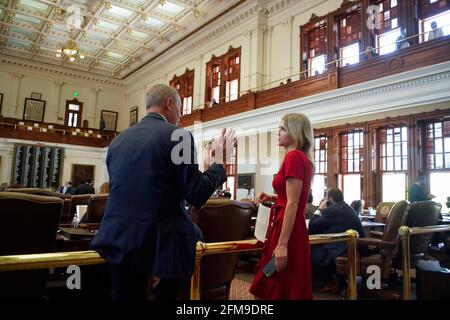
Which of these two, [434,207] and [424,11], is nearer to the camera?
[434,207]

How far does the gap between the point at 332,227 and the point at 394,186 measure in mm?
5658

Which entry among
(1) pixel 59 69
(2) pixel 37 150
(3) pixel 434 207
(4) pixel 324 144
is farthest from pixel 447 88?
(1) pixel 59 69

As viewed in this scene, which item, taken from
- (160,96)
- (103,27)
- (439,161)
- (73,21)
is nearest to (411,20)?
(439,161)

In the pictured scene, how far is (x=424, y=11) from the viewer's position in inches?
321

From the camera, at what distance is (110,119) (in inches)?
808

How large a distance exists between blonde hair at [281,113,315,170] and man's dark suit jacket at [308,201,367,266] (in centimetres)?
221

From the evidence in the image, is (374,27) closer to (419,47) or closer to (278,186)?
(419,47)

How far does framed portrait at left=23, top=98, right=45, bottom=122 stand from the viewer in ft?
59.1

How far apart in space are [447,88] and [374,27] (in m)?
3.50

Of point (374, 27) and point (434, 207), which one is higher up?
point (374, 27)

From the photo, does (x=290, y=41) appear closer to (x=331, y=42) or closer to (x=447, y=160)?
(x=331, y=42)

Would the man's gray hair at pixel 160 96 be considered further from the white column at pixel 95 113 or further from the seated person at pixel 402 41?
the white column at pixel 95 113

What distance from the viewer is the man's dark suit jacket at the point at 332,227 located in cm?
362
